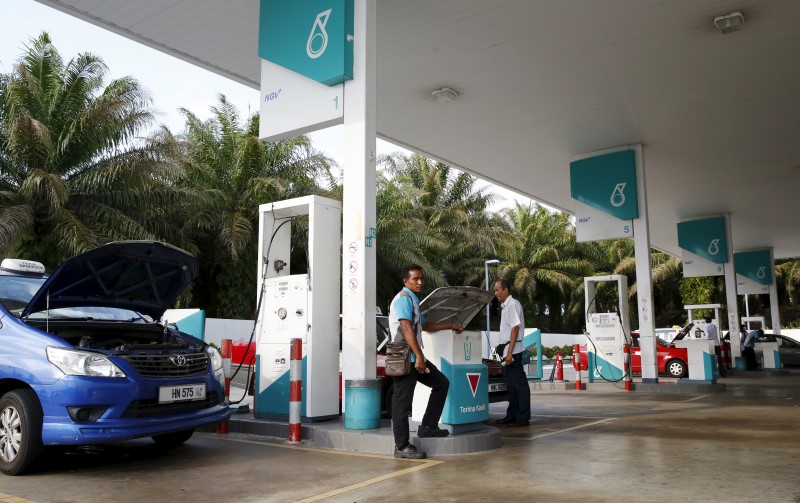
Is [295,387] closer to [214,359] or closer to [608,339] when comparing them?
[214,359]

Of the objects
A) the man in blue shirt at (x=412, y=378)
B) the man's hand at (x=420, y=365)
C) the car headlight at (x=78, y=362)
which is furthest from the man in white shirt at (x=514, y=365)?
the car headlight at (x=78, y=362)

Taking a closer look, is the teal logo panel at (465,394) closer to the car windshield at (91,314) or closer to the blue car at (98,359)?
the blue car at (98,359)

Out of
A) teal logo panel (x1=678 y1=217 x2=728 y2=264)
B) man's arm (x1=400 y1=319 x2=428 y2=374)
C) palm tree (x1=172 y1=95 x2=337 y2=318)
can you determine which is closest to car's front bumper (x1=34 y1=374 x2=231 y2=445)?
man's arm (x1=400 y1=319 x2=428 y2=374)

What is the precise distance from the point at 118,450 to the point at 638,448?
17.1 feet

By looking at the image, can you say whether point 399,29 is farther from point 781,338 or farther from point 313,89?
point 781,338

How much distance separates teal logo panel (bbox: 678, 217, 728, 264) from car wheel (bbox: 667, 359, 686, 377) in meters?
5.71

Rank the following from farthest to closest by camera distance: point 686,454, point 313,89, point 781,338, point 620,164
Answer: point 781,338
point 620,164
point 313,89
point 686,454

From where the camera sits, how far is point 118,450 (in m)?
6.69

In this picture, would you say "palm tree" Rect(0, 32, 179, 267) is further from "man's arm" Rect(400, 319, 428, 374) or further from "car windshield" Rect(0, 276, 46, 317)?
"man's arm" Rect(400, 319, 428, 374)

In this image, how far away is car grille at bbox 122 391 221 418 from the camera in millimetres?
5516

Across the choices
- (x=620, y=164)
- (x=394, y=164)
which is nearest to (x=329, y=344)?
(x=620, y=164)

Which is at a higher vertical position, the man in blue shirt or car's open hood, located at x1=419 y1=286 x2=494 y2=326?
car's open hood, located at x1=419 y1=286 x2=494 y2=326

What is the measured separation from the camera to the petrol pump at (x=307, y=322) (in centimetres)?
754

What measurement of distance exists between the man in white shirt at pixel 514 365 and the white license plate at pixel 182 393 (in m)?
3.85
